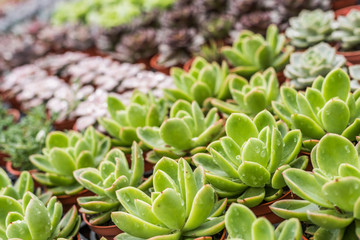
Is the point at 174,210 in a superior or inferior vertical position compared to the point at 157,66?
superior

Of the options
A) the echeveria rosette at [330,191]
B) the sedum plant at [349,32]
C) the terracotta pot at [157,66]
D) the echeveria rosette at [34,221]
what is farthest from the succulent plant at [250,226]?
the terracotta pot at [157,66]

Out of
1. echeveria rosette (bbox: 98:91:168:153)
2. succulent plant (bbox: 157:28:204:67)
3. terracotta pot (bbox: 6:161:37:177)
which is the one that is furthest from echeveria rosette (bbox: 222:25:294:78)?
terracotta pot (bbox: 6:161:37:177)

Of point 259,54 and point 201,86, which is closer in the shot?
point 201,86

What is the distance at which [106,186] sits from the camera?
40.3 inches

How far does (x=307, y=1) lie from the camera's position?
192 centimetres

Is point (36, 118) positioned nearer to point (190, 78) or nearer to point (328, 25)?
point (190, 78)

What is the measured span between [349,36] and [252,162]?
2.98 feet

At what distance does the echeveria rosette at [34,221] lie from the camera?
93 cm

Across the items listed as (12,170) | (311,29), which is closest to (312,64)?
(311,29)

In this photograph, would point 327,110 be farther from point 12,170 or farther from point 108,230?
point 12,170

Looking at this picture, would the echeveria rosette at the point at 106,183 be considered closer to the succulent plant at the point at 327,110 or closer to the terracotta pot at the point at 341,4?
the succulent plant at the point at 327,110

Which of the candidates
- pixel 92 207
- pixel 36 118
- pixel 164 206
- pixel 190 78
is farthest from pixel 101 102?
pixel 164 206

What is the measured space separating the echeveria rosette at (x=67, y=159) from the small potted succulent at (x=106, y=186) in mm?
118

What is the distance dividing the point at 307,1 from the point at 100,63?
1134 millimetres
